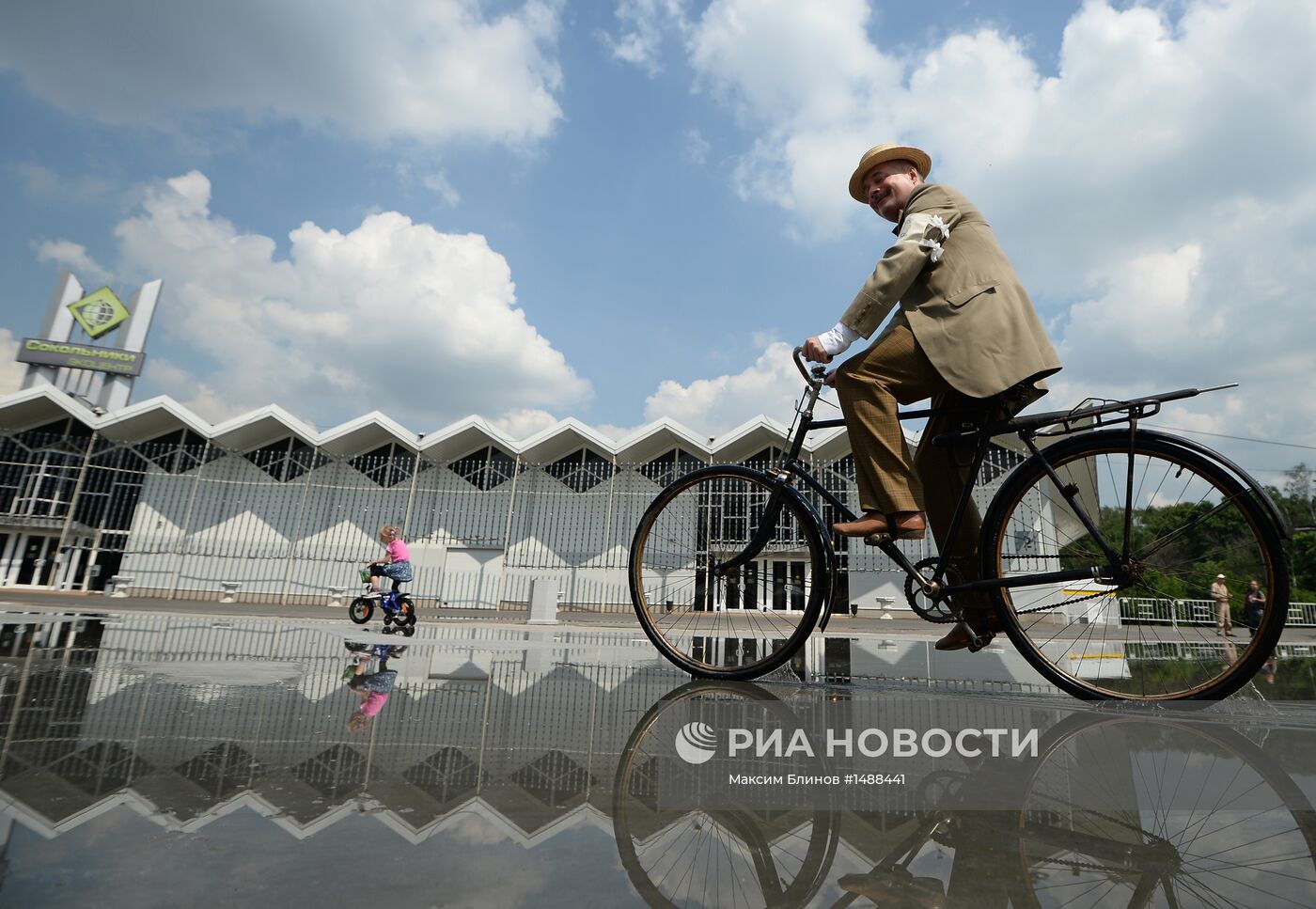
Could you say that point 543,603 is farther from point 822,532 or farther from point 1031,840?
point 1031,840

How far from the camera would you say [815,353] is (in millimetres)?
2486

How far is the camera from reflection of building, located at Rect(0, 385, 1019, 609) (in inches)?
887

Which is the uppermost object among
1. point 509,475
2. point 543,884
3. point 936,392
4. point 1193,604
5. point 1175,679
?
point 509,475

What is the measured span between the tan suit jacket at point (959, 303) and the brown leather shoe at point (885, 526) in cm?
46

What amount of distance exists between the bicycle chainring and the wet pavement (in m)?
0.31

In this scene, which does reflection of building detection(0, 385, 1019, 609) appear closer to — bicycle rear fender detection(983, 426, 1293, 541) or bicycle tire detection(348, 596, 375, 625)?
bicycle tire detection(348, 596, 375, 625)

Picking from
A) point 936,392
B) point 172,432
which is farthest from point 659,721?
point 172,432

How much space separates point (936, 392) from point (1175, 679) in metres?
1.21

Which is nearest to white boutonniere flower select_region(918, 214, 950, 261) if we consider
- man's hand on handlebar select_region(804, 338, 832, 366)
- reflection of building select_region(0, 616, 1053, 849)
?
man's hand on handlebar select_region(804, 338, 832, 366)

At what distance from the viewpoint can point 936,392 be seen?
96.4 inches

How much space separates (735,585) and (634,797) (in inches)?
76.9

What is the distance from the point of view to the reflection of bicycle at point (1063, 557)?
2023mm

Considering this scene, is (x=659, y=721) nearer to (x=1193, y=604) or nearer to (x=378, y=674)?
(x=378, y=674)

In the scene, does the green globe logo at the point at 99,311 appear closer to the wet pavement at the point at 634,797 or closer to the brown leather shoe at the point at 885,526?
the wet pavement at the point at 634,797
